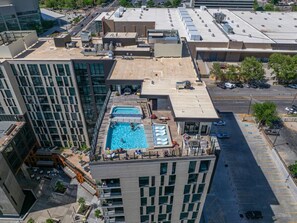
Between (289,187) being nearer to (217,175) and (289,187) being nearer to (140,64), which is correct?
(217,175)

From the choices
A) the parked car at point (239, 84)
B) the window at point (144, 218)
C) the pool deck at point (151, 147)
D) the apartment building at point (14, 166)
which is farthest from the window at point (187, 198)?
the parked car at point (239, 84)

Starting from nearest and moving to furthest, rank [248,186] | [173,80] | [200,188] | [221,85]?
[200,188], [173,80], [248,186], [221,85]

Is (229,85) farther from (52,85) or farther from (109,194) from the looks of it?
(109,194)

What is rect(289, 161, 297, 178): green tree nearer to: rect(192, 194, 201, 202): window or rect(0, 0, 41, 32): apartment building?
rect(192, 194, 201, 202): window

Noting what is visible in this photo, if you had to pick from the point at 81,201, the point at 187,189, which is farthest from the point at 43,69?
the point at 187,189

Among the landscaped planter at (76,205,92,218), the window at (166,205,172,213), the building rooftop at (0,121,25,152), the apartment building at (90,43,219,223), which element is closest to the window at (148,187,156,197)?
the apartment building at (90,43,219,223)

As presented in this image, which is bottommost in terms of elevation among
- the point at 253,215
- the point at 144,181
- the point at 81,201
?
the point at 253,215
